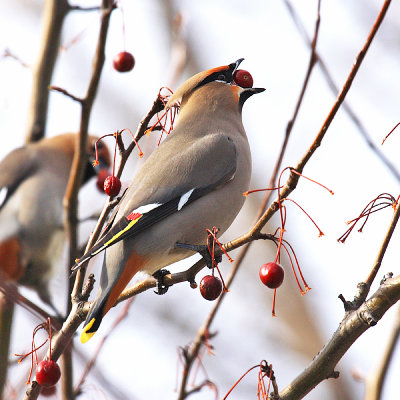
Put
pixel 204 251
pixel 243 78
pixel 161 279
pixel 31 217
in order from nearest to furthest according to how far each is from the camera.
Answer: pixel 204 251 → pixel 161 279 → pixel 243 78 → pixel 31 217

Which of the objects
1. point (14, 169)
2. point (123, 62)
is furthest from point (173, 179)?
point (14, 169)

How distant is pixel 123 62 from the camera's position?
3.98m

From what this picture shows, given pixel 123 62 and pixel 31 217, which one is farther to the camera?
pixel 31 217

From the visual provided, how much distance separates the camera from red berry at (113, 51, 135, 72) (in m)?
3.98

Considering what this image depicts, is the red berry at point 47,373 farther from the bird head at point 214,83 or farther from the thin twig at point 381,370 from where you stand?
the bird head at point 214,83

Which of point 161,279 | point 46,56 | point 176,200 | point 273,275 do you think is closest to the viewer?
point 273,275

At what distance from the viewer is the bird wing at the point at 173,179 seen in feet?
11.3

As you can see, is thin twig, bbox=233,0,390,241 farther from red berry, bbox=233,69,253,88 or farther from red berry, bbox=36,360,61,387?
red berry, bbox=233,69,253,88

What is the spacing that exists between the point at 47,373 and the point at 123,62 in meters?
1.86

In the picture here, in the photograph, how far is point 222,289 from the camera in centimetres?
298

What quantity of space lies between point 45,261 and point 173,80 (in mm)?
2162

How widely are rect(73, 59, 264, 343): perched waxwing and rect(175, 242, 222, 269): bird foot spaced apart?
52 millimetres

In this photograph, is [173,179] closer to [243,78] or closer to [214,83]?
[243,78]

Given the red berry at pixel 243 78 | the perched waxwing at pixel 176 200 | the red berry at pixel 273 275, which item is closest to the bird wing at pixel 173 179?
the perched waxwing at pixel 176 200
